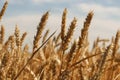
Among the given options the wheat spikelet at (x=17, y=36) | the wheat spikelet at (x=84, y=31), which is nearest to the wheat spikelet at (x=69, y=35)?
the wheat spikelet at (x=84, y=31)

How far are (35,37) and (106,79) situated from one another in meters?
1.29

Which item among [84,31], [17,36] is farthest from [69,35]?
[17,36]

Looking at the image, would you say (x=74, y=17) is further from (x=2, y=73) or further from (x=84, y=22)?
(x=2, y=73)

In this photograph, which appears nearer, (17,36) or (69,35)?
(69,35)

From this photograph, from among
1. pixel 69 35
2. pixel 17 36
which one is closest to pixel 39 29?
pixel 69 35

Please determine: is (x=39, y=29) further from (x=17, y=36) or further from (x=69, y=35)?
(x=17, y=36)

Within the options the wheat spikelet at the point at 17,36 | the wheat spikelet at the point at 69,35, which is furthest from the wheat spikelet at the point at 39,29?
the wheat spikelet at the point at 17,36

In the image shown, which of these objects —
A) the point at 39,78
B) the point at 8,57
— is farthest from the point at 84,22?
the point at 8,57

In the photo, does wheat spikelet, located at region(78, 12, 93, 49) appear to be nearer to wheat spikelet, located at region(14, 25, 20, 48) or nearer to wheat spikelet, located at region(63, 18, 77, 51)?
wheat spikelet, located at region(63, 18, 77, 51)

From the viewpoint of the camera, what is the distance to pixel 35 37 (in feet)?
5.19

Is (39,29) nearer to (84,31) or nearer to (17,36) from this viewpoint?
(84,31)

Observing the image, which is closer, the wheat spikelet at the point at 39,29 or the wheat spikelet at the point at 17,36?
the wheat spikelet at the point at 39,29

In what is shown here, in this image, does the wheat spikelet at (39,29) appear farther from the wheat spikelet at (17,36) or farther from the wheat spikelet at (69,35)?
the wheat spikelet at (17,36)

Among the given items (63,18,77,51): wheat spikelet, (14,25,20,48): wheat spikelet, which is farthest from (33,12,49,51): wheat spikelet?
(14,25,20,48): wheat spikelet
